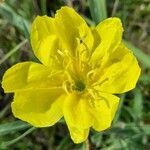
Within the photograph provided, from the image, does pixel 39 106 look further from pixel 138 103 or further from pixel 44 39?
pixel 138 103

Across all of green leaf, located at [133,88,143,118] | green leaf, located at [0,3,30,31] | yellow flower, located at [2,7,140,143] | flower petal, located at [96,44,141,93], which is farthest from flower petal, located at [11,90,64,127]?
green leaf, located at [133,88,143,118]

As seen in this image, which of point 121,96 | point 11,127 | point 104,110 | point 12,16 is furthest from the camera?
point 121,96

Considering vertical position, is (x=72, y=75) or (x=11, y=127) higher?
(x=72, y=75)

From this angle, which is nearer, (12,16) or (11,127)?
(11,127)

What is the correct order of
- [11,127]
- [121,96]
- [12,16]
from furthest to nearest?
[121,96]
[12,16]
[11,127]

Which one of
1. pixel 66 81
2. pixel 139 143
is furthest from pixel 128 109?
pixel 66 81

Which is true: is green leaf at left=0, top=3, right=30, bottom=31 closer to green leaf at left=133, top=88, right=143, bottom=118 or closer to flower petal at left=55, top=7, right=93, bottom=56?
flower petal at left=55, top=7, right=93, bottom=56

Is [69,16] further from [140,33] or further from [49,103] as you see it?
[140,33]

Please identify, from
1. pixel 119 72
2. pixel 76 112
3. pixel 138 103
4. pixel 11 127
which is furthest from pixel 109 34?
pixel 138 103
